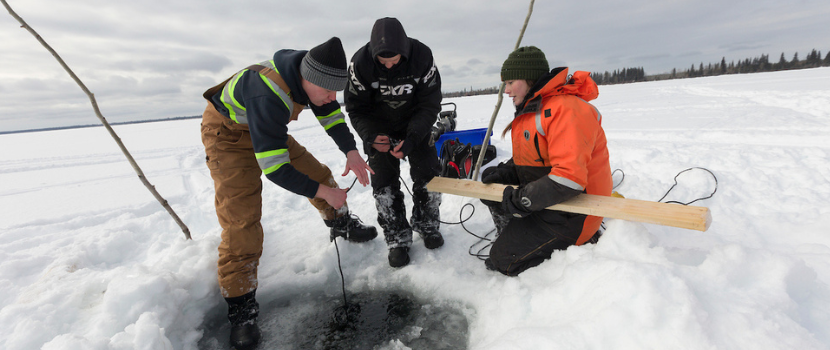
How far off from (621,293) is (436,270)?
53.6 inches

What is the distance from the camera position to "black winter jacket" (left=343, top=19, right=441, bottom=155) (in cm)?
255

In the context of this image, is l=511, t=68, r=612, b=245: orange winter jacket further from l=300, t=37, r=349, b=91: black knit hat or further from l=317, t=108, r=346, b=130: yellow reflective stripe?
l=317, t=108, r=346, b=130: yellow reflective stripe

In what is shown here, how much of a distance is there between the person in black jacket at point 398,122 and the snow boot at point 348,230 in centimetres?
26

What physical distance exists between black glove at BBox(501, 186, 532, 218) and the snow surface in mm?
348

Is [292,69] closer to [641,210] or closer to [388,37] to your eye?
[388,37]

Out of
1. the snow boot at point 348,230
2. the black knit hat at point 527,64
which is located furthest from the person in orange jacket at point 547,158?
the snow boot at point 348,230

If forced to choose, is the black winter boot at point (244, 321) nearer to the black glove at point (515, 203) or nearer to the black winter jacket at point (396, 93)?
the black winter jacket at point (396, 93)

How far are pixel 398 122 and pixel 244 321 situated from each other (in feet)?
5.93

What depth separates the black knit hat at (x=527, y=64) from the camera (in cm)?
211

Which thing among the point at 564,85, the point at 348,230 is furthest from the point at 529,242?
the point at 348,230

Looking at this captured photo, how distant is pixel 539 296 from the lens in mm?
1842

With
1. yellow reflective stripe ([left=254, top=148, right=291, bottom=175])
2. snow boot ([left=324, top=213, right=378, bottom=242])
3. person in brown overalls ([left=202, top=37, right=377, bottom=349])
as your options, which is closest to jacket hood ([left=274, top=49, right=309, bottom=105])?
person in brown overalls ([left=202, top=37, right=377, bottom=349])

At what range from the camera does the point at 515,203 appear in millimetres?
2074

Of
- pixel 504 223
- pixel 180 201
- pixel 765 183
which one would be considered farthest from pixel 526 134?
pixel 180 201
